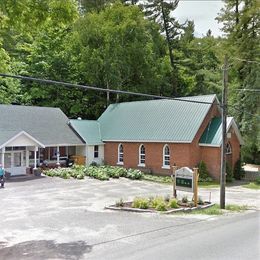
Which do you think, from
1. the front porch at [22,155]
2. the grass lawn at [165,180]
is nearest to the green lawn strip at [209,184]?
the grass lawn at [165,180]

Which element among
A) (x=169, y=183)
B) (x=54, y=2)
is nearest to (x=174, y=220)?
(x=54, y=2)

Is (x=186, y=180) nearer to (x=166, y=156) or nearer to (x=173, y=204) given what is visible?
(x=173, y=204)

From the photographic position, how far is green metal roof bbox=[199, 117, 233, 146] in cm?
3412

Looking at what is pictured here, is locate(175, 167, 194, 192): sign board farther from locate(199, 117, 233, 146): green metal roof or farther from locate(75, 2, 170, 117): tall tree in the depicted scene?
locate(75, 2, 170, 117): tall tree

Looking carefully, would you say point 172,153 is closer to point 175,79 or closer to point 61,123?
point 61,123

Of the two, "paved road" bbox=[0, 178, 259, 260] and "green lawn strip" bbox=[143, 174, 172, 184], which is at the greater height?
"paved road" bbox=[0, 178, 259, 260]

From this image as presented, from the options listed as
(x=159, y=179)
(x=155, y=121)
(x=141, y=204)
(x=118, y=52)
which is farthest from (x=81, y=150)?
(x=141, y=204)

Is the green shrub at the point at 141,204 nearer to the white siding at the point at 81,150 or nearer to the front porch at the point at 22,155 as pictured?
the front porch at the point at 22,155

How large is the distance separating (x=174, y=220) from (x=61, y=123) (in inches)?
974

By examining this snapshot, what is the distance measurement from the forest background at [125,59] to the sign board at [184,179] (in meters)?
17.7

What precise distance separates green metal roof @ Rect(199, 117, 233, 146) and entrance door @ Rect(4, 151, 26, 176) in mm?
15189

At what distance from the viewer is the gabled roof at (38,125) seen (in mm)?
34875

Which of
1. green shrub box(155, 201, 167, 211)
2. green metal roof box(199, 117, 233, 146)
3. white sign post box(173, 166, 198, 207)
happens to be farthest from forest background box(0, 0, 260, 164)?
green shrub box(155, 201, 167, 211)

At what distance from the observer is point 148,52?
5250 cm
